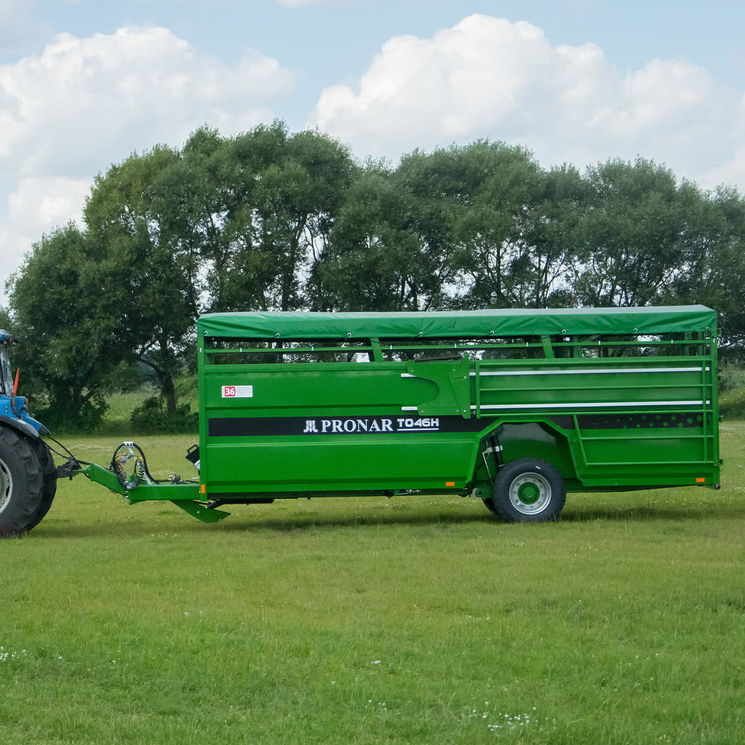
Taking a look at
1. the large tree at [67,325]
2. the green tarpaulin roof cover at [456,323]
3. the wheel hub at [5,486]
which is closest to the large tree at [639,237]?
the large tree at [67,325]

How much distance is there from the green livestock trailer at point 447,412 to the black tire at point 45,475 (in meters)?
0.21

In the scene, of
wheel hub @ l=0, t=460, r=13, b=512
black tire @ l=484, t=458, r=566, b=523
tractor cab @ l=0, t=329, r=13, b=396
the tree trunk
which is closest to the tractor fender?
wheel hub @ l=0, t=460, r=13, b=512

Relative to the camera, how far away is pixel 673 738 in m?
5.76

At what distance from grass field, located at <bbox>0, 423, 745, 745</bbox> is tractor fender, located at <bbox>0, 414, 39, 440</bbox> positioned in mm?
1374

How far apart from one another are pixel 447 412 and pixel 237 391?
2.78 metres

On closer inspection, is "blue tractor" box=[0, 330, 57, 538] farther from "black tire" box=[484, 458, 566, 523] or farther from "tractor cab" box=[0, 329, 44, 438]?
"black tire" box=[484, 458, 566, 523]

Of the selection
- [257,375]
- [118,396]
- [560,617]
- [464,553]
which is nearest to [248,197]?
[118,396]

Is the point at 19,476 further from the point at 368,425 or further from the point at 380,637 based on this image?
the point at 380,637

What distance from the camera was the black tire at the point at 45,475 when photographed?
1389cm

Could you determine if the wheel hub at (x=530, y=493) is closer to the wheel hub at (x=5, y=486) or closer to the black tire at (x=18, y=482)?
the black tire at (x=18, y=482)

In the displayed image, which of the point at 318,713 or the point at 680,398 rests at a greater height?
the point at 680,398

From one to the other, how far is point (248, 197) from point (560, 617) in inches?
1494

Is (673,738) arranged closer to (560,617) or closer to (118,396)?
(560,617)

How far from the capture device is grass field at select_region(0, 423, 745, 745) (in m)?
6.04
